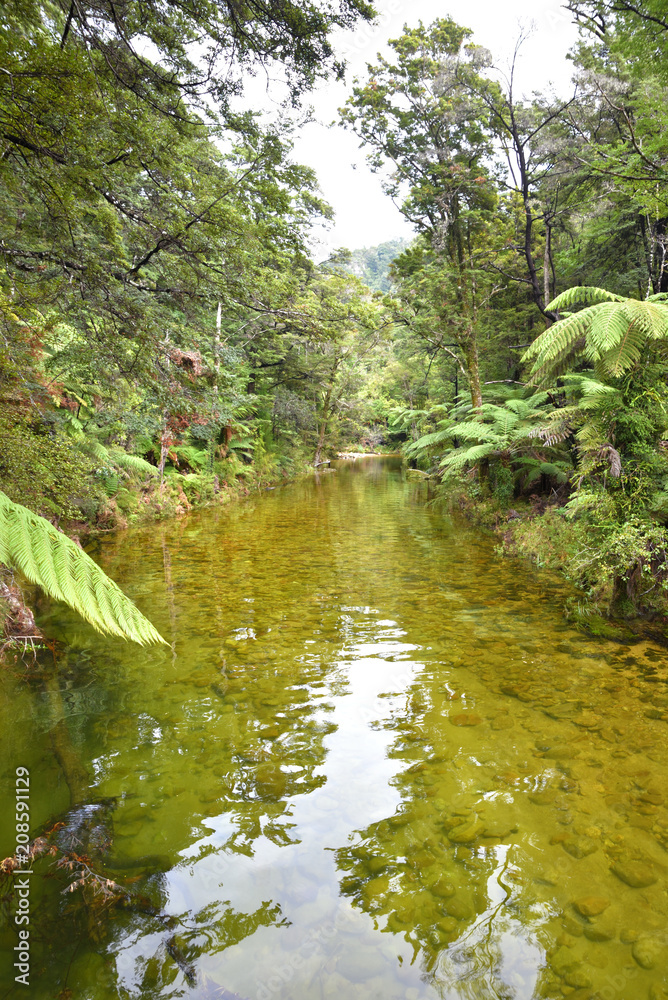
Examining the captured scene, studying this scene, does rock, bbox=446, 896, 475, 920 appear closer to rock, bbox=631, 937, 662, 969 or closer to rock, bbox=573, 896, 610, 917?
rock, bbox=573, 896, 610, 917

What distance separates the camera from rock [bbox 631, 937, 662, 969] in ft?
4.89

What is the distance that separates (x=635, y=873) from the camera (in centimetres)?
181

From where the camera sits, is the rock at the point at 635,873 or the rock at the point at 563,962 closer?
the rock at the point at 563,962

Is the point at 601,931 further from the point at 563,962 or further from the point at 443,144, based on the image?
the point at 443,144

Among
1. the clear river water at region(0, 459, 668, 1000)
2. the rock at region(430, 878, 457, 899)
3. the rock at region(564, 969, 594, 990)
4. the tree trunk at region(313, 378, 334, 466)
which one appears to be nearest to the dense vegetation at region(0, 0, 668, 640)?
the clear river water at region(0, 459, 668, 1000)

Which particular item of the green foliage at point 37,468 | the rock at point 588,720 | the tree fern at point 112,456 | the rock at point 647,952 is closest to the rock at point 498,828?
the rock at point 647,952

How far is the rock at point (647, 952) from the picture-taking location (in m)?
1.49

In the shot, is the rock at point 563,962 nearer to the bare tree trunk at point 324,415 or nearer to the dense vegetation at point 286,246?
the dense vegetation at point 286,246

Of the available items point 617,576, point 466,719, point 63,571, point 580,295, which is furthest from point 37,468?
point 580,295

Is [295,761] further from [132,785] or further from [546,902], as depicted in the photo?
[546,902]

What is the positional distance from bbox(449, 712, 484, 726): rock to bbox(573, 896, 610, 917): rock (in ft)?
3.67

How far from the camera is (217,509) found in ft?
37.8

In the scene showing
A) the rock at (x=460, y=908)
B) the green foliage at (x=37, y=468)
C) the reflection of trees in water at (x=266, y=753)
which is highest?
the green foliage at (x=37, y=468)

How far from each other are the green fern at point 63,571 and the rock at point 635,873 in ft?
7.06
